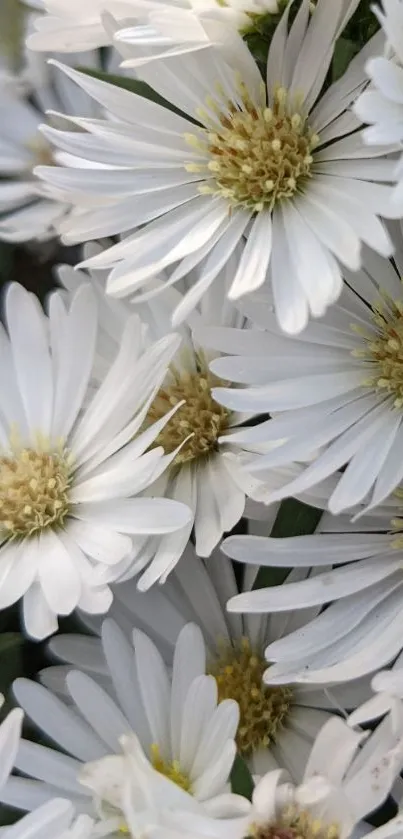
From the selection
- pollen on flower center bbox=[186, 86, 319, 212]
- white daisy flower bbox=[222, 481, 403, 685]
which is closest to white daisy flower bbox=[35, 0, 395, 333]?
pollen on flower center bbox=[186, 86, 319, 212]

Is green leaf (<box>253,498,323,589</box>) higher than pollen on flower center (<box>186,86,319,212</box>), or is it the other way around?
pollen on flower center (<box>186,86,319,212</box>)

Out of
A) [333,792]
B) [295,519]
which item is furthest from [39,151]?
[333,792]

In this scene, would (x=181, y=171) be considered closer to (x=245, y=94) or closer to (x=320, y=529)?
(x=245, y=94)

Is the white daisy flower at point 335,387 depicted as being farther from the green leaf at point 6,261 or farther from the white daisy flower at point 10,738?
the green leaf at point 6,261

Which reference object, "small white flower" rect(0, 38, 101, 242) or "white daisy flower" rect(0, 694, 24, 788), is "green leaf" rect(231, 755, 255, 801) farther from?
"small white flower" rect(0, 38, 101, 242)

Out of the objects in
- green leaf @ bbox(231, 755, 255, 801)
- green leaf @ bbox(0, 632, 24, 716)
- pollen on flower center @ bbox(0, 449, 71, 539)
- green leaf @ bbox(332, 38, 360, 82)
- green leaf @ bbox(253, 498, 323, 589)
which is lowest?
green leaf @ bbox(231, 755, 255, 801)

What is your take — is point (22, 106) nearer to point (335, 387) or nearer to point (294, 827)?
point (335, 387)

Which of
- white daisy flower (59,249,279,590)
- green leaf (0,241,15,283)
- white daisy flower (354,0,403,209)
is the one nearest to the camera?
white daisy flower (354,0,403,209)
